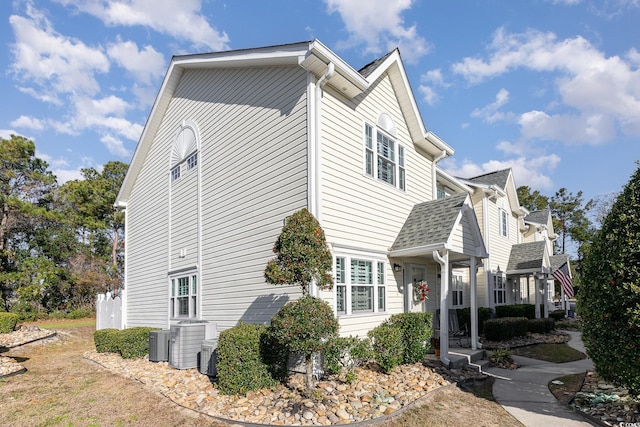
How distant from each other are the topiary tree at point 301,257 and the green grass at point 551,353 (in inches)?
323

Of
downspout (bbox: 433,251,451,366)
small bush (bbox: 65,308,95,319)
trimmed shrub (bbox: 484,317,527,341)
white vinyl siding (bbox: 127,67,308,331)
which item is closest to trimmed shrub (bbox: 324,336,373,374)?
white vinyl siding (bbox: 127,67,308,331)

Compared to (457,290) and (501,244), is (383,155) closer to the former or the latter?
(457,290)

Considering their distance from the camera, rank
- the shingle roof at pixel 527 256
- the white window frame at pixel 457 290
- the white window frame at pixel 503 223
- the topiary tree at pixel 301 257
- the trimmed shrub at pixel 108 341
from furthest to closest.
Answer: the white window frame at pixel 503 223 → the shingle roof at pixel 527 256 → the white window frame at pixel 457 290 → the trimmed shrub at pixel 108 341 → the topiary tree at pixel 301 257

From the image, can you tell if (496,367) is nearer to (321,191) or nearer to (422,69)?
(321,191)

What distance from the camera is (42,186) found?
98.3 ft

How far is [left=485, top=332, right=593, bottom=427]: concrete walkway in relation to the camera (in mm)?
6043

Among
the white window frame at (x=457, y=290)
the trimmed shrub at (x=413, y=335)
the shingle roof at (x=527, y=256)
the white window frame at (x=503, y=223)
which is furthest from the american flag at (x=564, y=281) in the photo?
the trimmed shrub at (x=413, y=335)

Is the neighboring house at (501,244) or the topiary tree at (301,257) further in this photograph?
the neighboring house at (501,244)

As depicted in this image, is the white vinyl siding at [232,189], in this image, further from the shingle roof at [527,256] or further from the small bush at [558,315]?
the small bush at [558,315]

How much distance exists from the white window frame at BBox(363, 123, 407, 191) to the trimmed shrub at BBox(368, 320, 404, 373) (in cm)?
376

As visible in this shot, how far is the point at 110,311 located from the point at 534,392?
56.6 ft

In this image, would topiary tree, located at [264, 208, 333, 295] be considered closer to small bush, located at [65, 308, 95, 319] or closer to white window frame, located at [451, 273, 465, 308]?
white window frame, located at [451, 273, 465, 308]

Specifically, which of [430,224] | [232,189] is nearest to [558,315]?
[430,224]

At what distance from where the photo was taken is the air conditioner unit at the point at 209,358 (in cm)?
823
